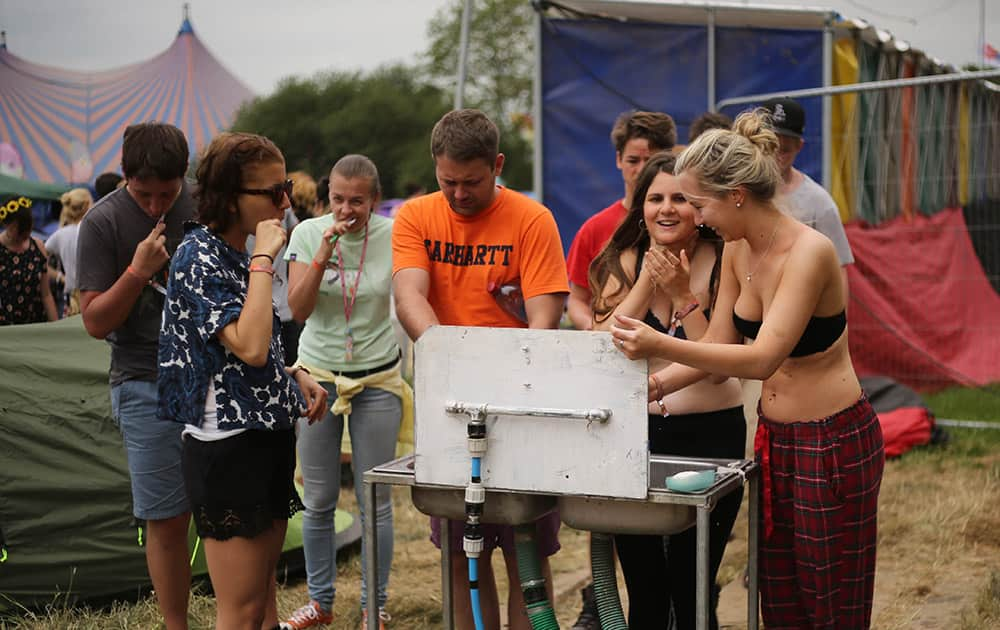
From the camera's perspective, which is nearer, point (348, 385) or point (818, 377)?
point (818, 377)

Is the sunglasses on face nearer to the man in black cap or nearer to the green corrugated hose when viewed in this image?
the green corrugated hose

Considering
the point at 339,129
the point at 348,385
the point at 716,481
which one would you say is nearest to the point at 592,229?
the point at 348,385

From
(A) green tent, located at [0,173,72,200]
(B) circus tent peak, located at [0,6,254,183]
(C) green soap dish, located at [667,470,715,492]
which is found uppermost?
(B) circus tent peak, located at [0,6,254,183]

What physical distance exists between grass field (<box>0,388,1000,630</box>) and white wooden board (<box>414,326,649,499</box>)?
183 cm

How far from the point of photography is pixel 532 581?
114 inches

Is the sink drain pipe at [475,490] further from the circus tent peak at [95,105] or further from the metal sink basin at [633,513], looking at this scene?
the circus tent peak at [95,105]

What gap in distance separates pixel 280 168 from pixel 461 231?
2.11ft

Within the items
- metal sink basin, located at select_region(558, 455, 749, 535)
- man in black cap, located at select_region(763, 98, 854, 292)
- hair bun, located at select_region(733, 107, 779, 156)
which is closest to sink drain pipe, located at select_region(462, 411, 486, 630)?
metal sink basin, located at select_region(558, 455, 749, 535)

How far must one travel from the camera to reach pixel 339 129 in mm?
49938

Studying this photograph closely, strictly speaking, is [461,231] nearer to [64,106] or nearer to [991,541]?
[991,541]

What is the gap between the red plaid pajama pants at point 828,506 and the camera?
2.64 m

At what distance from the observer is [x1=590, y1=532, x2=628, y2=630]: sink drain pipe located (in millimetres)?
2838

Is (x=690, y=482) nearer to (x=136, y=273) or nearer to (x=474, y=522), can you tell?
(x=474, y=522)

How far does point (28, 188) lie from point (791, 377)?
11000 mm
